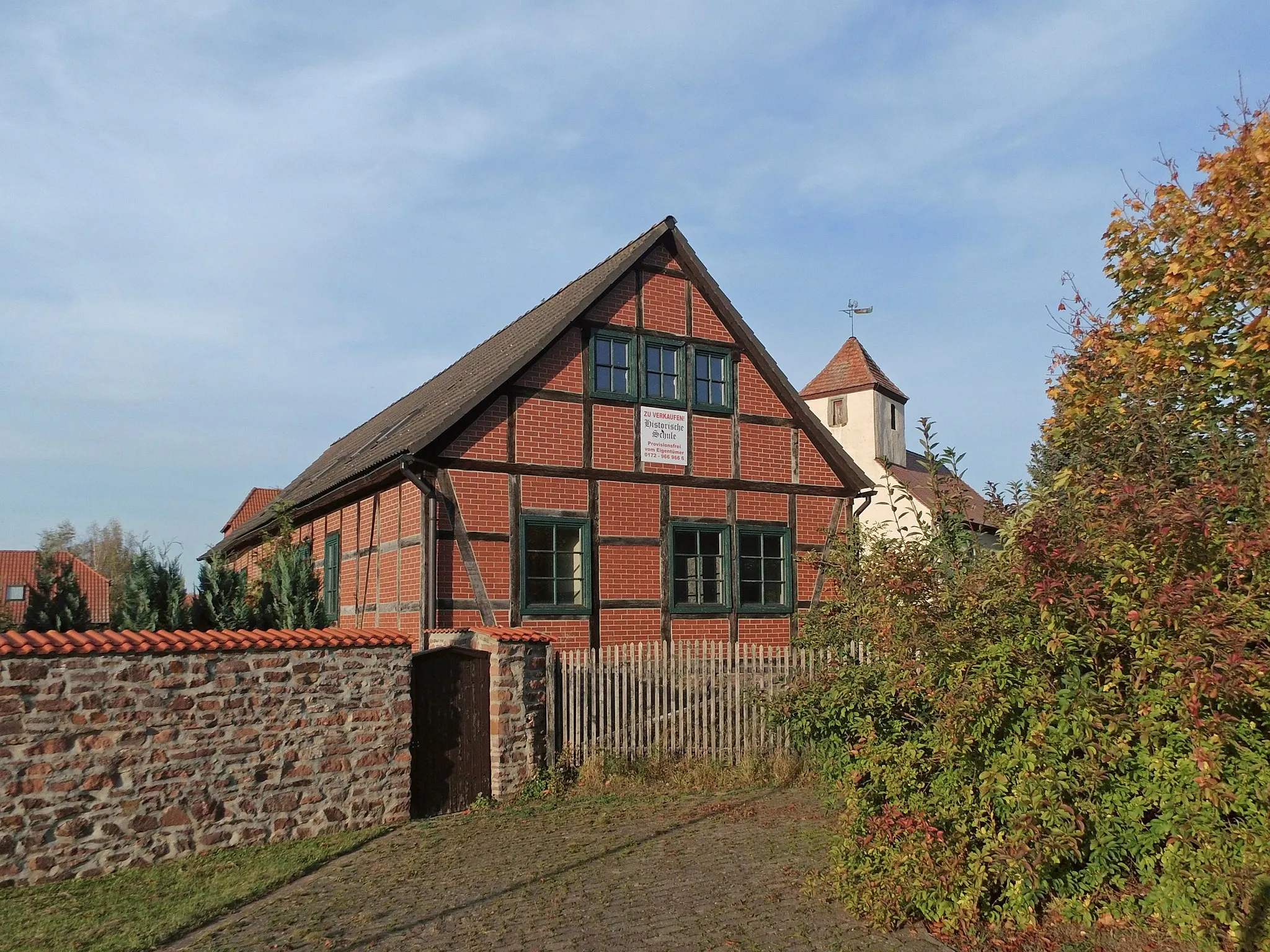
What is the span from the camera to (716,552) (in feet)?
49.7

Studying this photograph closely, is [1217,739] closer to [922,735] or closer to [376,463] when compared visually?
[922,735]

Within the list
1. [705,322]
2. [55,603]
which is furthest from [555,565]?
[55,603]

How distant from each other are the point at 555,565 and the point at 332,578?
5.27m

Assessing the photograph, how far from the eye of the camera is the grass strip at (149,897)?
630cm

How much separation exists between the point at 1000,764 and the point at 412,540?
8.67 metres

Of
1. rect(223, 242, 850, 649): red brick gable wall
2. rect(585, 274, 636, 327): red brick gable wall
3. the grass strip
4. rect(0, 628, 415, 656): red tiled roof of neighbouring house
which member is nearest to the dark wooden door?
rect(0, 628, 415, 656): red tiled roof of neighbouring house

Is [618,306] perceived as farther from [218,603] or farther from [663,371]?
[218,603]

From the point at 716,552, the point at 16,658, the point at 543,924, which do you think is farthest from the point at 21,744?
the point at 716,552

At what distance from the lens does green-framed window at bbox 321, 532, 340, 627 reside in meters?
16.7

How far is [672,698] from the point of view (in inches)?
451

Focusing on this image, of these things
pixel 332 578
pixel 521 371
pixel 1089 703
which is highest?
pixel 521 371

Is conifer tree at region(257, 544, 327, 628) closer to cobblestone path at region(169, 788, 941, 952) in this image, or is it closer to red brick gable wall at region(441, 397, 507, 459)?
red brick gable wall at region(441, 397, 507, 459)

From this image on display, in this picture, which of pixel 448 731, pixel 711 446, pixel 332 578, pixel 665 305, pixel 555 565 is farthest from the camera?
pixel 332 578

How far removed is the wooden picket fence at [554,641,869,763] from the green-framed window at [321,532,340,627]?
6.86m
